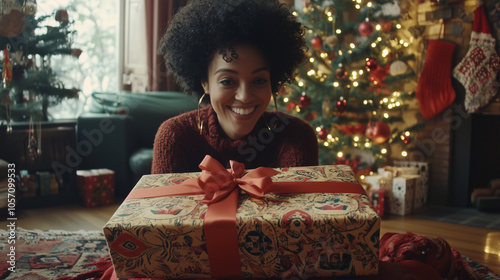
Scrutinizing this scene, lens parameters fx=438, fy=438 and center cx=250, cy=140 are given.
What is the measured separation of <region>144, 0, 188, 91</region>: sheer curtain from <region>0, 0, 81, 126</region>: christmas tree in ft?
3.44

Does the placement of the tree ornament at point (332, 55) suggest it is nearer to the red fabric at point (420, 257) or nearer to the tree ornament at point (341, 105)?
the tree ornament at point (341, 105)

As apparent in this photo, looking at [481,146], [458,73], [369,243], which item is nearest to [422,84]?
[458,73]

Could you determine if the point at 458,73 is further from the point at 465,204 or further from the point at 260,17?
the point at 260,17

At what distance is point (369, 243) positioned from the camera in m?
0.87

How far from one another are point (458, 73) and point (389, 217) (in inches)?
44.2

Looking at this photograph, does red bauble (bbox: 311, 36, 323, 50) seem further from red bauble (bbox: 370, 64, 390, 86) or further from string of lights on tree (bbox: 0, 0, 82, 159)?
string of lights on tree (bbox: 0, 0, 82, 159)

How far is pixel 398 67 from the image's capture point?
10.2ft

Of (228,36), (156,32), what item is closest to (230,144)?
(228,36)

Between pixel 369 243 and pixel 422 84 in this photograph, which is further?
pixel 422 84

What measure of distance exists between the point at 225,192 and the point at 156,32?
3.34 m

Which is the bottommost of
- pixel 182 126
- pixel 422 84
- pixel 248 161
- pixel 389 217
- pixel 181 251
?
pixel 389 217

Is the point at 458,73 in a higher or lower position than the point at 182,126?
higher

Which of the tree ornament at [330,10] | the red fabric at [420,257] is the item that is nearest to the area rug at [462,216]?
the red fabric at [420,257]

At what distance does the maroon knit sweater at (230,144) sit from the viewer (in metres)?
1.31
